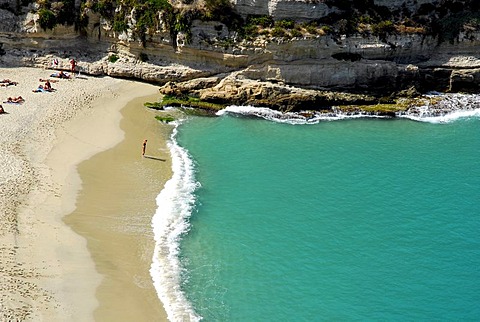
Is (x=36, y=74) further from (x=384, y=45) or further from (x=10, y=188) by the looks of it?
(x=384, y=45)

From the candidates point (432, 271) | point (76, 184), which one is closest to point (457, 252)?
point (432, 271)

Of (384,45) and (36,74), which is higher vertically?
(384,45)

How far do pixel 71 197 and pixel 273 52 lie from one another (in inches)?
910

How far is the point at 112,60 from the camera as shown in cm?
5244

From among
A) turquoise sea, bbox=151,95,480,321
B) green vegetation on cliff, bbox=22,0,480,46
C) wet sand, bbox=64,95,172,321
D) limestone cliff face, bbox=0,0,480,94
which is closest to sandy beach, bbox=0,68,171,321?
wet sand, bbox=64,95,172,321

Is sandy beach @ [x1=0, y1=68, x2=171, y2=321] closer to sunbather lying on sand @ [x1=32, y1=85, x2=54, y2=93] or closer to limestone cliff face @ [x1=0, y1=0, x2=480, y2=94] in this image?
sunbather lying on sand @ [x1=32, y1=85, x2=54, y2=93]

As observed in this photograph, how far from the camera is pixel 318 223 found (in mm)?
32031

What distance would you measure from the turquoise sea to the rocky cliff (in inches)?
213

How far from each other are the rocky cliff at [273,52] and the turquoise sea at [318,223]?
541 centimetres

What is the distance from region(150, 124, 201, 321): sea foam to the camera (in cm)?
2522

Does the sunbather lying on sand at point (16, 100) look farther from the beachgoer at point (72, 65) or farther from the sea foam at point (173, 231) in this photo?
the sea foam at point (173, 231)

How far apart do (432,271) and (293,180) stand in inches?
446

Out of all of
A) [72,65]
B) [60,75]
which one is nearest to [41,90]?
[60,75]

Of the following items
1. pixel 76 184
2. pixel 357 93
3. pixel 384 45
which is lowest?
pixel 76 184
